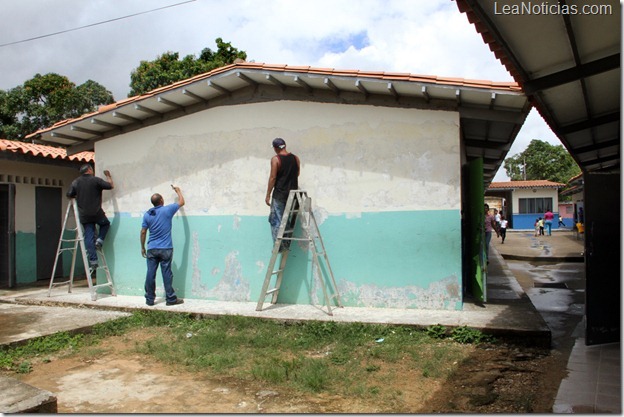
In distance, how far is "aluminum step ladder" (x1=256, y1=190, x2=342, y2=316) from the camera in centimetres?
659

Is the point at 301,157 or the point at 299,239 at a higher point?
the point at 301,157

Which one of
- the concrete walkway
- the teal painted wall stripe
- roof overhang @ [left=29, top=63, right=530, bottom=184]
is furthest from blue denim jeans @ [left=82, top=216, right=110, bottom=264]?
roof overhang @ [left=29, top=63, right=530, bottom=184]

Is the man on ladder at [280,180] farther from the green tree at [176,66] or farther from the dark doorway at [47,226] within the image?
the green tree at [176,66]

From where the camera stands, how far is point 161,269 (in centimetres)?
745

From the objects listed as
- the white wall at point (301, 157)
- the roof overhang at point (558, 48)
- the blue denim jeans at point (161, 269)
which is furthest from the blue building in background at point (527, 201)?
the blue denim jeans at point (161, 269)

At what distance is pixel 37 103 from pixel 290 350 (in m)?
22.0

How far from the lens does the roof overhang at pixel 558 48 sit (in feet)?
12.7

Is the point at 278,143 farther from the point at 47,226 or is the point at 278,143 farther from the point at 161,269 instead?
the point at 47,226

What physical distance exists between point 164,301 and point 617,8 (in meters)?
6.85

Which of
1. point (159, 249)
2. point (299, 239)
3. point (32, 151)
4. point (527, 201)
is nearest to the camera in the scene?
point (299, 239)

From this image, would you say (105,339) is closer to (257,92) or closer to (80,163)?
(257,92)

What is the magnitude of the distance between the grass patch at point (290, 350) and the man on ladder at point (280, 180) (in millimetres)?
1494

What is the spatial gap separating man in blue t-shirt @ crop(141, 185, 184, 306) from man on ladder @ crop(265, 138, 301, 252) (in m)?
1.65

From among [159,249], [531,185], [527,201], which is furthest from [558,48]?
[527,201]
